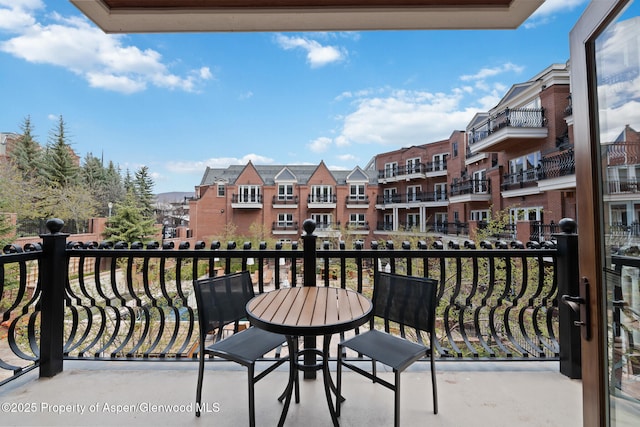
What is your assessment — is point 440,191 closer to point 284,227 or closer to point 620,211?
point 284,227

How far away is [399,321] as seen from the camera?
5.55 feet

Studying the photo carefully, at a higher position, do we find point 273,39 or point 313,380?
point 273,39

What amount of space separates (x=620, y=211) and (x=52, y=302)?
326 cm

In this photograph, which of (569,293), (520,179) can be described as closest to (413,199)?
(520,179)

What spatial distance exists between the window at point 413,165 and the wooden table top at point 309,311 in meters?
19.4

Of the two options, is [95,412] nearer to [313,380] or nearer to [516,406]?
[313,380]

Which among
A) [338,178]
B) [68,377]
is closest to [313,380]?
[68,377]

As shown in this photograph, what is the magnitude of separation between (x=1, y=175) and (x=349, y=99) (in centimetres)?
2306

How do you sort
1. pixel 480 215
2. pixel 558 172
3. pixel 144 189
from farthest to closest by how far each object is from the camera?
pixel 144 189, pixel 480 215, pixel 558 172

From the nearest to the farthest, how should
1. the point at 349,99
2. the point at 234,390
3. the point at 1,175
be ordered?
1. the point at 234,390
2. the point at 1,175
3. the point at 349,99

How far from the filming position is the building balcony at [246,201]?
1978 cm

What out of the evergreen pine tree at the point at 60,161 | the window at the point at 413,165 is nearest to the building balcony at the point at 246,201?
the window at the point at 413,165

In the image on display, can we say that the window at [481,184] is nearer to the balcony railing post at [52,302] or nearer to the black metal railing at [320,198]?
the black metal railing at [320,198]

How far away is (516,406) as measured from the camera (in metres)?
Answer: 1.56
